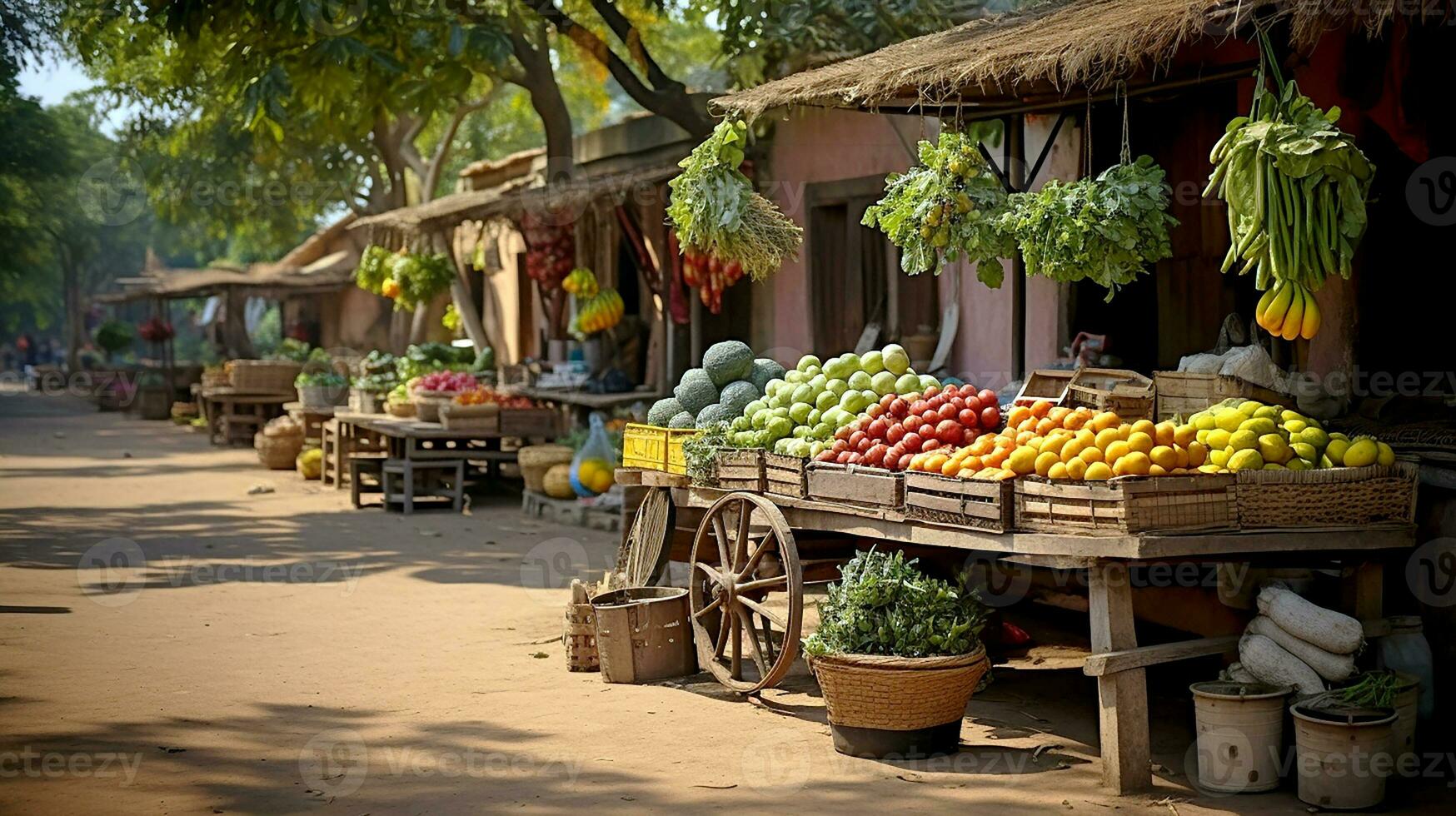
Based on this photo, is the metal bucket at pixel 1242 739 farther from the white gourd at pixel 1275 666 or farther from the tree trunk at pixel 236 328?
the tree trunk at pixel 236 328

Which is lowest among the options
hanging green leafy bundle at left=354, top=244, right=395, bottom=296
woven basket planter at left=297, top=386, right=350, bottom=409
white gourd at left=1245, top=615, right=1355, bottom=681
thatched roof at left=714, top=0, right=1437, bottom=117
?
white gourd at left=1245, top=615, right=1355, bottom=681

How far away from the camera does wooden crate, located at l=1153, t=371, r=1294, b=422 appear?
681 cm

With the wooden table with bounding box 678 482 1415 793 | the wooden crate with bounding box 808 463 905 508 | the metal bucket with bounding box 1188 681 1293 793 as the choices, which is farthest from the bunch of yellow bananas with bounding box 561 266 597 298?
the metal bucket with bounding box 1188 681 1293 793

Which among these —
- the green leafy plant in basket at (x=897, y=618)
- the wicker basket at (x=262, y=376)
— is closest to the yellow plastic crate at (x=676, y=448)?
the green leafy plant in basket at (x=897, y=618)

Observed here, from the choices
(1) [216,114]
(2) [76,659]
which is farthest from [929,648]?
(1) [216,114]

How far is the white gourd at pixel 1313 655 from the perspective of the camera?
548 cm

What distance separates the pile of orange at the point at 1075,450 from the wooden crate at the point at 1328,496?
281mm

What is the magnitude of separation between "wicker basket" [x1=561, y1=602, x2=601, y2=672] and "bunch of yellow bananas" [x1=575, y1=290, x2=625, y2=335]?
7449 mm

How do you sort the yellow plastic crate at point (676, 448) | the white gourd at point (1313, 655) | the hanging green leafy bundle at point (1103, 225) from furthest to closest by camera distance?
1. the yellow plastic crate at point (676, 448)
2. the hanging green leafy bundle at point (1103, 225)
3. the white gourd at point (1313, 655)

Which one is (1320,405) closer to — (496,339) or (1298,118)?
(1298,118)

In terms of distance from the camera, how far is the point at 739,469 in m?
7.28

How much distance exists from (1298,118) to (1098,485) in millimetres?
1779

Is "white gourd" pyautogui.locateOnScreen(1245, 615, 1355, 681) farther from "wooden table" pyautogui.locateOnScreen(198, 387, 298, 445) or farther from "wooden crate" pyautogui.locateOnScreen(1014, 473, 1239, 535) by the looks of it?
"wooden table" pyautogui.locateOnScreen(198, 387, 298, 445)

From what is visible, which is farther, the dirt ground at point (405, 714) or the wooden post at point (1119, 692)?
the dirt ground at point (405, 714)
